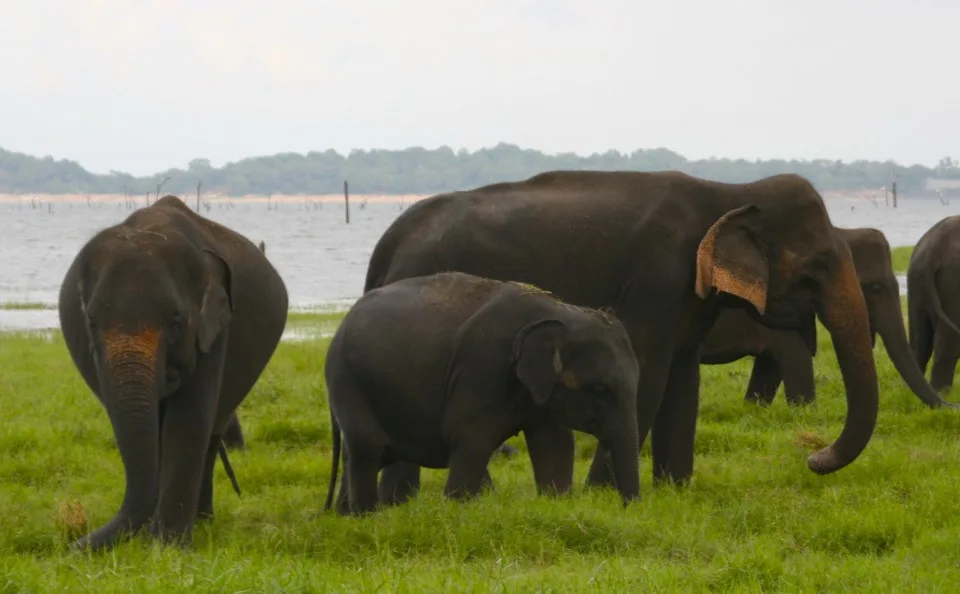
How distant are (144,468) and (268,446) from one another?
4465 millimetres

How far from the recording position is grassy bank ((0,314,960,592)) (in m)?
5.84

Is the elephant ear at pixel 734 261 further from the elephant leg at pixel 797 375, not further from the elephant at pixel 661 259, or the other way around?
the elephant leg at pixel 797 375

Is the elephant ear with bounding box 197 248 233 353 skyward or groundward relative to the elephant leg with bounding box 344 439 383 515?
skyward

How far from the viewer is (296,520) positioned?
784 cm

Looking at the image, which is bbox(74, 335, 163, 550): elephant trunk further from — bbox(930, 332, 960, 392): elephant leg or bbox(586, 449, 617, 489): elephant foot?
bbox(930, 332, 960, 392): elephant leg

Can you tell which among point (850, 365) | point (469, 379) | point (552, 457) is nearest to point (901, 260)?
point (850, 365)

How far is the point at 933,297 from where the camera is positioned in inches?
521

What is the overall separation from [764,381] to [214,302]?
22.1 feet

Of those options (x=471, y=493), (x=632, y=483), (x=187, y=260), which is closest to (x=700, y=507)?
(x=632, y=483)

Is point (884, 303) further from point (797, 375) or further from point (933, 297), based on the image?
point (933, 297)

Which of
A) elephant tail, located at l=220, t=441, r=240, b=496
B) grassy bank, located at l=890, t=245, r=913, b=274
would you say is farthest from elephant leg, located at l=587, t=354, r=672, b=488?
grassy bank, located at l=890, t=245, r=913, b=274

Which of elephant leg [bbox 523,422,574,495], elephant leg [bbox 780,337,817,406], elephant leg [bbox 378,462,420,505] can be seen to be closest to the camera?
elephant leg [bbox 523,422,574,495]

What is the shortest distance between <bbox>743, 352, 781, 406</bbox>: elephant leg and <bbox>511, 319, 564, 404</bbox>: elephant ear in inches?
213

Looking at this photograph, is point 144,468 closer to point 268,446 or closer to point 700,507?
point 700,507
